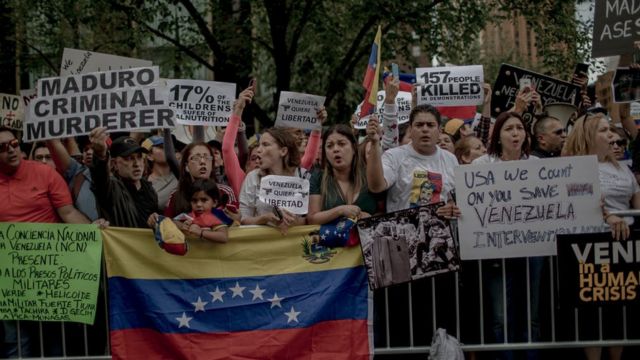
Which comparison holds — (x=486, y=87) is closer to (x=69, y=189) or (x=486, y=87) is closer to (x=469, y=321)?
(x=469, y=321)

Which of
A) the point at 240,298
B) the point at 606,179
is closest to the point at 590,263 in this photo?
the point at 606,179

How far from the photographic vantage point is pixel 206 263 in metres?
7.00

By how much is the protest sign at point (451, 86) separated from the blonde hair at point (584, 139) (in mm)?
2584

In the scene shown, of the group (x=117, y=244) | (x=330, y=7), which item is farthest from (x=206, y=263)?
(x=330, y=7)

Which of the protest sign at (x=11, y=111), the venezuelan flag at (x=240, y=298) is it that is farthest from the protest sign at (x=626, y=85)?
the protest sign at (x=11, y=111)

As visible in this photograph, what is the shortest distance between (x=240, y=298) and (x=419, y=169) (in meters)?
1.62

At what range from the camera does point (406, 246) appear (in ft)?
22.5

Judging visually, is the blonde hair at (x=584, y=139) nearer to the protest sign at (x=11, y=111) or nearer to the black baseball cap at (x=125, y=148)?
the black baseball cap at (x=125, y=148)

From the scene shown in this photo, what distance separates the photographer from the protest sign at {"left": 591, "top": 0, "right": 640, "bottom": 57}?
8.25 m

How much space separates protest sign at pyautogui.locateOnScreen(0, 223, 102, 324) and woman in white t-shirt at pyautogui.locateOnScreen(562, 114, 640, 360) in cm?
357

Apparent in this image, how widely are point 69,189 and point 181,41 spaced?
35.7ft

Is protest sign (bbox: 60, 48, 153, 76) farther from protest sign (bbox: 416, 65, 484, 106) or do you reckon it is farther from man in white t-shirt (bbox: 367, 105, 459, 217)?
man in white t-shirt (bbox: 367, 105, 459, 217)

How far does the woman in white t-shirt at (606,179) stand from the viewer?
7.07 metres

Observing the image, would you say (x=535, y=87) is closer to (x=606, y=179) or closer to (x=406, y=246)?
(x=606, y=179)
